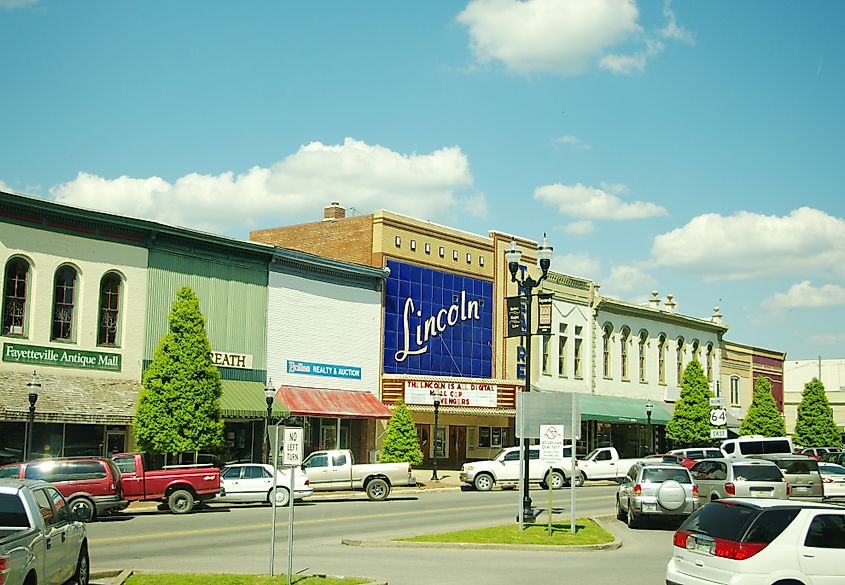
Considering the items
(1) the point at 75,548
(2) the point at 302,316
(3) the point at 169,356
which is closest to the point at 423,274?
(2) the point at 302,316

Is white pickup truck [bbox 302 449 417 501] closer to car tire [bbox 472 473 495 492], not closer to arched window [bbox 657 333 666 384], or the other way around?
car tire [bbox 472 473 495 492]

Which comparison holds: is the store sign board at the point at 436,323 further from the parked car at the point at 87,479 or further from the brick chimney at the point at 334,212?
the parked car at the point at 87,479

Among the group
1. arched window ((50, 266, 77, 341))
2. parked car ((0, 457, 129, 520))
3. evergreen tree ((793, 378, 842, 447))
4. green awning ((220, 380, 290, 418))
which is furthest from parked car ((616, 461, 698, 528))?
evergreen tree ((793, 378, 842, 447))

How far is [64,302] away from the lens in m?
36.1

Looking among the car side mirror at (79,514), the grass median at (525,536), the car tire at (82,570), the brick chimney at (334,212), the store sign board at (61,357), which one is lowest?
the grass median at (525,536)

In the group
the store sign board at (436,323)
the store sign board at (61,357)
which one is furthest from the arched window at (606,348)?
the store sign board at (61,357)

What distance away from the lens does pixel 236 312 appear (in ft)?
137

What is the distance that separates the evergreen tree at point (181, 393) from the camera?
1383 inches

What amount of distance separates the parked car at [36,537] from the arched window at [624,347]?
53.7m

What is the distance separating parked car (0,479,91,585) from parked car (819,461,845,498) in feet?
92.8

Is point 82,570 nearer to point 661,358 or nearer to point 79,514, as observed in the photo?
point 79,514

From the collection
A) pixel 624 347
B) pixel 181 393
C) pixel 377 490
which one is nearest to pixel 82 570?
pixel 181 393

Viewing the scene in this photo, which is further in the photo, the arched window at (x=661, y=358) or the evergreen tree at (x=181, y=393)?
the arched window at (x=661, y=358)

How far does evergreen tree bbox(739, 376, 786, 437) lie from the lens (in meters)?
72.2
